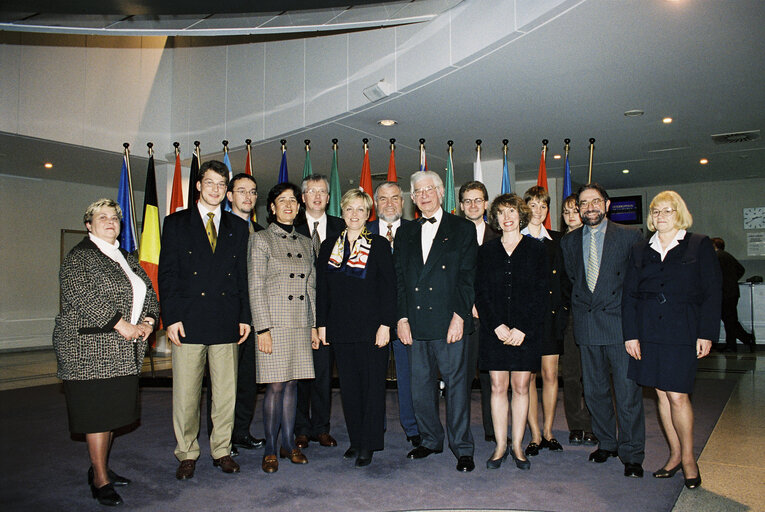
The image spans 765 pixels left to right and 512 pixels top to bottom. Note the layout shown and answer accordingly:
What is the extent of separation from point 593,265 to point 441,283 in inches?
36.4

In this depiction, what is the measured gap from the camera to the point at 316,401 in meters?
3.85

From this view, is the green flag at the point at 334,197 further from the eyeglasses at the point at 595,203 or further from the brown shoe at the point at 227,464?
the brown shoe at the point at 227,464

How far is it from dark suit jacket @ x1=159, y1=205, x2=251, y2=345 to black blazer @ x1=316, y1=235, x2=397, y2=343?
457 mm

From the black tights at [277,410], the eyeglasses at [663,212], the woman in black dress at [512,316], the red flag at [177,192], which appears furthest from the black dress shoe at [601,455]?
the red flag at [177,192]

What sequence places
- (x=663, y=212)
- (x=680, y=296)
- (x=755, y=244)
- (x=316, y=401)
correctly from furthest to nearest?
(x=755, y=244), (x=316, y=401), (x=663, y=212), (x=680, y=296)

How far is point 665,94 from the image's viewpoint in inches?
218

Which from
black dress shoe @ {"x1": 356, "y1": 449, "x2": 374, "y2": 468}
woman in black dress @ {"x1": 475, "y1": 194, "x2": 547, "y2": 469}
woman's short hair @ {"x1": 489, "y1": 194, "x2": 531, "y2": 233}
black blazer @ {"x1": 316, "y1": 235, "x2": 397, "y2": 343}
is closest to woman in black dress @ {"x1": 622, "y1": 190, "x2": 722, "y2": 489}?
woman in black dress @ {"x1": 475, "y1": 194, "x2": 547, "y2": 469}

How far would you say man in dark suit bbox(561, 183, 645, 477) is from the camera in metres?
3.16

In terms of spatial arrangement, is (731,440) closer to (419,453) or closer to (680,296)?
(680,296)

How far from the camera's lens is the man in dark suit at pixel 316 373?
12.2 ft

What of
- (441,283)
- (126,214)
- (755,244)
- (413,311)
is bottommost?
(413,311)

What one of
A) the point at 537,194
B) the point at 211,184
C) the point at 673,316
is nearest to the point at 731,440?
the point at 673,316

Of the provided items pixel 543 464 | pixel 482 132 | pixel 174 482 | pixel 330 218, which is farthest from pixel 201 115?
pixel 543 464

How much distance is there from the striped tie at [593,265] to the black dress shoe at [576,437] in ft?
3.70
